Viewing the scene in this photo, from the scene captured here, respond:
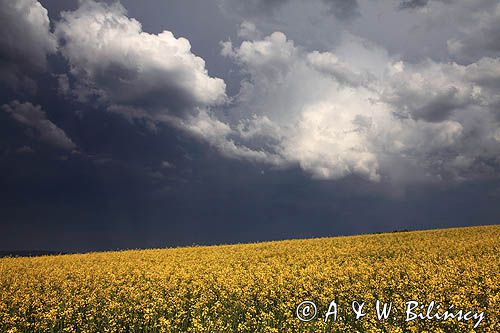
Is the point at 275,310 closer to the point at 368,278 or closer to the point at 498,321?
the point at 368,278

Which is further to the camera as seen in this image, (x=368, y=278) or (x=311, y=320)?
(x=368, y=278)

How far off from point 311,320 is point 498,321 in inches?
190

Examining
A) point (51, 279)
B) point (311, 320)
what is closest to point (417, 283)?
point (311, 320)

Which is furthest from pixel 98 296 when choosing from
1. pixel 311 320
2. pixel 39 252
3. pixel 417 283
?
pixel 39 252

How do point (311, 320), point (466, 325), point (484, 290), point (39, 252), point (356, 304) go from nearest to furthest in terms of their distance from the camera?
point (466, 325), point (311, 320), point (356, 304), point (484, 290), point (39, 252)

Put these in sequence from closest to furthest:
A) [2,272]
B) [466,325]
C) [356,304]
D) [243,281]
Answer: [466,325]
[356,304]
[243,281]
[2,272]

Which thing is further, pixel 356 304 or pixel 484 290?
pixel 484 290

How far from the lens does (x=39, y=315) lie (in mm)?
11648

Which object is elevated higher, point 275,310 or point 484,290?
point 484,290

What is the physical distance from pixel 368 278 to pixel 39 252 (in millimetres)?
28636

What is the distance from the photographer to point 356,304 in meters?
11.3

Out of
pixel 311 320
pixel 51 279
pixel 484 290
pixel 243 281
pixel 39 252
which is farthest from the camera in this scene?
pixel 39 252

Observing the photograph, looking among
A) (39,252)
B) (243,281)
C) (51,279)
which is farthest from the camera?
(39,252)

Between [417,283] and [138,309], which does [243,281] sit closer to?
[138,309]
